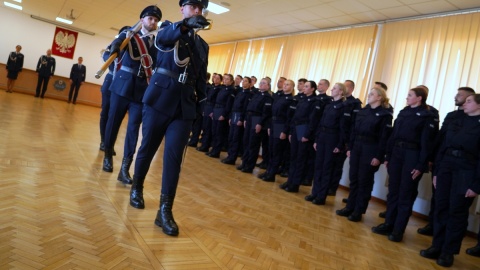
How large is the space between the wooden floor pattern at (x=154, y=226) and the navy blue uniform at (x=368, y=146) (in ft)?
1.25

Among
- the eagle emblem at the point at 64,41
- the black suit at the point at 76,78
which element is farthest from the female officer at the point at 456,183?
the eagle emblem at the point at 64,41

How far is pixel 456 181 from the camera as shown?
311 cm

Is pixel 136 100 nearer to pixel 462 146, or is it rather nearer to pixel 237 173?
pixel 237 173

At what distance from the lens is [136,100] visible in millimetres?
3543

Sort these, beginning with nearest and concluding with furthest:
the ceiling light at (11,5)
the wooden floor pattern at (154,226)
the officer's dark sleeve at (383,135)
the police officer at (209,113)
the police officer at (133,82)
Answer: the wooden floor pattern at (154,226) → the police officer at (133,82) → the officer's dark sleeve at (383,135) → the police officer at (209,113) → the ceiling light at (11,5)

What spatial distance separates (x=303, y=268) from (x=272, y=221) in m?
0.98

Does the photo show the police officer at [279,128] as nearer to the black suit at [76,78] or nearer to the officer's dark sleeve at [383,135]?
the officer's dark sleeve at [383,135]

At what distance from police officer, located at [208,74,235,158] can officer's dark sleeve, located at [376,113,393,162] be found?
3324mm

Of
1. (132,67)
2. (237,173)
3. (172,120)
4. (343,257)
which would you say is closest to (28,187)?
(172,120)

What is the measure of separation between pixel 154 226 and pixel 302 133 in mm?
2958

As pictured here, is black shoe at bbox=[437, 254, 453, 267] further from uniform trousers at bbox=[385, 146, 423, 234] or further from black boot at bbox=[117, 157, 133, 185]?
black boot at bbox=[117, 157, 133, 185]

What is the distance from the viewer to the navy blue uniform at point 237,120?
6.32 meters

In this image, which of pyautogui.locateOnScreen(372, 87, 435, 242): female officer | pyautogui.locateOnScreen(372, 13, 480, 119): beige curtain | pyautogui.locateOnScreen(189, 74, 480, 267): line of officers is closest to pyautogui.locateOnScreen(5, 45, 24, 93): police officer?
pyautogui.locateOnScreen(189, 74, 480, 267): line of officers

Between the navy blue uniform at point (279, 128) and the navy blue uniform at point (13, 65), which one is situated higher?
the navy blue uniform at point (13, 65)
